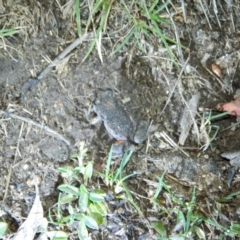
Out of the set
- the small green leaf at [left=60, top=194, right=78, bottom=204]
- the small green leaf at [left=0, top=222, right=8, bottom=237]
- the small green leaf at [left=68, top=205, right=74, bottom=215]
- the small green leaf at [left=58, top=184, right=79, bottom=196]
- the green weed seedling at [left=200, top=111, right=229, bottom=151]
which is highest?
the small green leaf at [left=0, top=222, right=8, bottom=237]

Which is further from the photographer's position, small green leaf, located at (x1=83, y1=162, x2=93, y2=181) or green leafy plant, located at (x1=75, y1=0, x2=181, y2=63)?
green leafy plant, located at (x1=75, y1=0, x2=181, y2=63)

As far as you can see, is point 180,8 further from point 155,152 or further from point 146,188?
point 146,188

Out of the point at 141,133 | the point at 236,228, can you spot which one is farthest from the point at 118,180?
the point at 236,228

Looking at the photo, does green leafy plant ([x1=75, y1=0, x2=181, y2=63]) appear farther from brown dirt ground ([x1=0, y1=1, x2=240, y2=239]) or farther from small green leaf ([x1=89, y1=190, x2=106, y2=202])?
small green leaf ([x1=89, y1=190, x2=106, y2=202])

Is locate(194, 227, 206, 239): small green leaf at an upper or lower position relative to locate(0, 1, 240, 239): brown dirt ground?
lower

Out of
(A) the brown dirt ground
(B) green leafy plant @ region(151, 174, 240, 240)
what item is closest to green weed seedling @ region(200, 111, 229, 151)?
(A) the brown dirt ground
